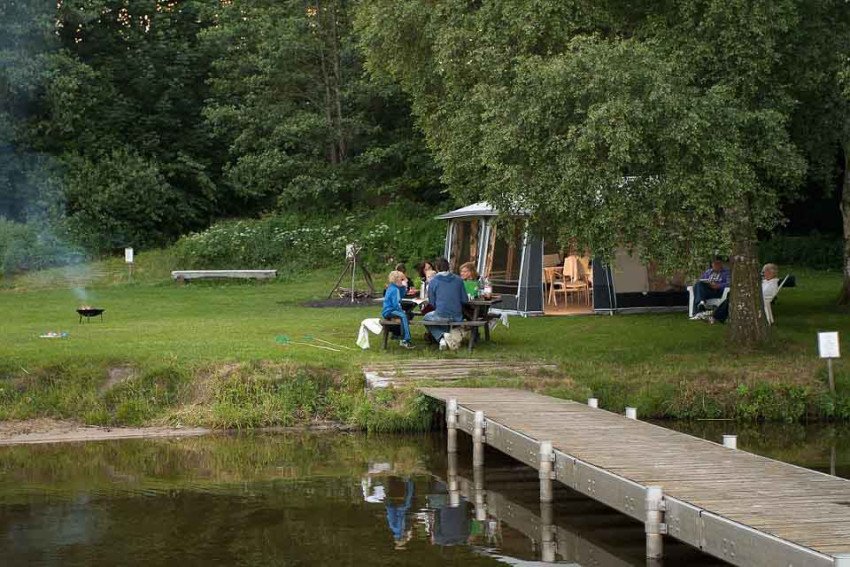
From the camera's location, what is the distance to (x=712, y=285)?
1998 centimetres

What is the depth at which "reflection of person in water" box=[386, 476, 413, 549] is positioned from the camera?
9391 mm

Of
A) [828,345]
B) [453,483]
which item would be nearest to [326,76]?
[828,345]

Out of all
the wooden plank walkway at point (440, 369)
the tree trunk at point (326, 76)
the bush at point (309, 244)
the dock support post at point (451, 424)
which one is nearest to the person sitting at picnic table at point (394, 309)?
the wooden plank walkway at point (440, 369)

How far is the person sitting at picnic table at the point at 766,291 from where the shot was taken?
18.8m

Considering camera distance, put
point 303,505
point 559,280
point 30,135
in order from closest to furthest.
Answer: point 303,505
point 559,280
point 30,135

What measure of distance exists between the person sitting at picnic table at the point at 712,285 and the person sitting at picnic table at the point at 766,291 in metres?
0.56

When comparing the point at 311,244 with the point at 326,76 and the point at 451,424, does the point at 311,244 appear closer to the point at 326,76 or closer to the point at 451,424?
the point at 326,76

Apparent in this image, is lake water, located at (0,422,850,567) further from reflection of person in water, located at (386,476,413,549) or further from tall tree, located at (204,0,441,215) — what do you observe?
tall tree, located at (204,0,441,215)

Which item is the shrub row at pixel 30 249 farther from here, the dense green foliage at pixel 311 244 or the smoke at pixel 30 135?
the dense green foliage at pixel 311 244

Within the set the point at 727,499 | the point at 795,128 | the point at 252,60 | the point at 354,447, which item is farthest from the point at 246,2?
the point at 727,499

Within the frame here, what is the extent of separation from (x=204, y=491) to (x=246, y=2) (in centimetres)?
2668

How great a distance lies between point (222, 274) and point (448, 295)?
521 inches

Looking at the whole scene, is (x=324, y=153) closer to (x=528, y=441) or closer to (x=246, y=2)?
(x=246, y=2)

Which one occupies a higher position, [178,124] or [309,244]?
[178,124]
